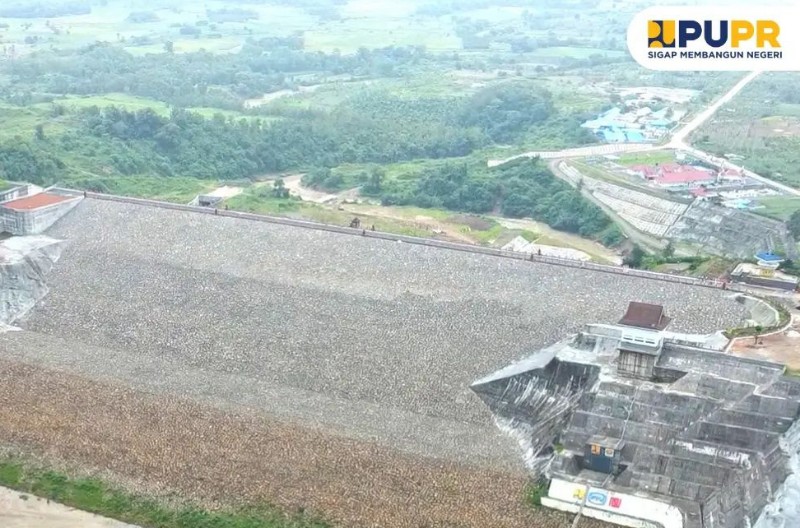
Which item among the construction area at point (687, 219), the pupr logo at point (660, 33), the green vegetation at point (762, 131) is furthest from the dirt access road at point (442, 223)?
the green vegetation at point (762, 131)

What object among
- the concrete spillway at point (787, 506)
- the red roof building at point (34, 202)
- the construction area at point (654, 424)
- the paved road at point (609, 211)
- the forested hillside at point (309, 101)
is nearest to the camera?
the concrete spillway at point (787, 506)

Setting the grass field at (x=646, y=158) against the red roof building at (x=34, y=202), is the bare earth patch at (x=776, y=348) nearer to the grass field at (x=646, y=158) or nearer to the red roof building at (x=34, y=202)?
the red roof building at (x=34, y=202)

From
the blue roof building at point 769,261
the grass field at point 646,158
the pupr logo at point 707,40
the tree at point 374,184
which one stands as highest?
the pupr logo at point 707,40

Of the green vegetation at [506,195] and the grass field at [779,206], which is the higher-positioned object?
the green vegetation at [506,195]

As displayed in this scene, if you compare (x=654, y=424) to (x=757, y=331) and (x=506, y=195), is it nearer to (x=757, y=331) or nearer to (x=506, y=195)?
(x=757, y=331)

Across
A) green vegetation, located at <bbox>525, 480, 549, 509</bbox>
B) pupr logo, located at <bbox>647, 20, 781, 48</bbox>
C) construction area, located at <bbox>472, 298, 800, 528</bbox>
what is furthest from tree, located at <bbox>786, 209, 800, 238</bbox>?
green vegetation, located at <bbox>525, 480, 549, 509</bbox>

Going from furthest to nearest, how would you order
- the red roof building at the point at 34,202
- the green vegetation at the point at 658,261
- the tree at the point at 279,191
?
the tree at the point at 279,191, the red roof building at the point at 34,202, the green vegetation at the point at 658,261

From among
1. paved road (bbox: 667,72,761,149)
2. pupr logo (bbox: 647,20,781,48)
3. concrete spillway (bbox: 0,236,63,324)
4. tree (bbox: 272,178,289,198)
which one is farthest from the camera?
paved road (bbox: 667,72,761,149)

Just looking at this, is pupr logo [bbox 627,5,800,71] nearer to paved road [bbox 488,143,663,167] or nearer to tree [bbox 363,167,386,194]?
paved road [bbox 488,143,663,167]
